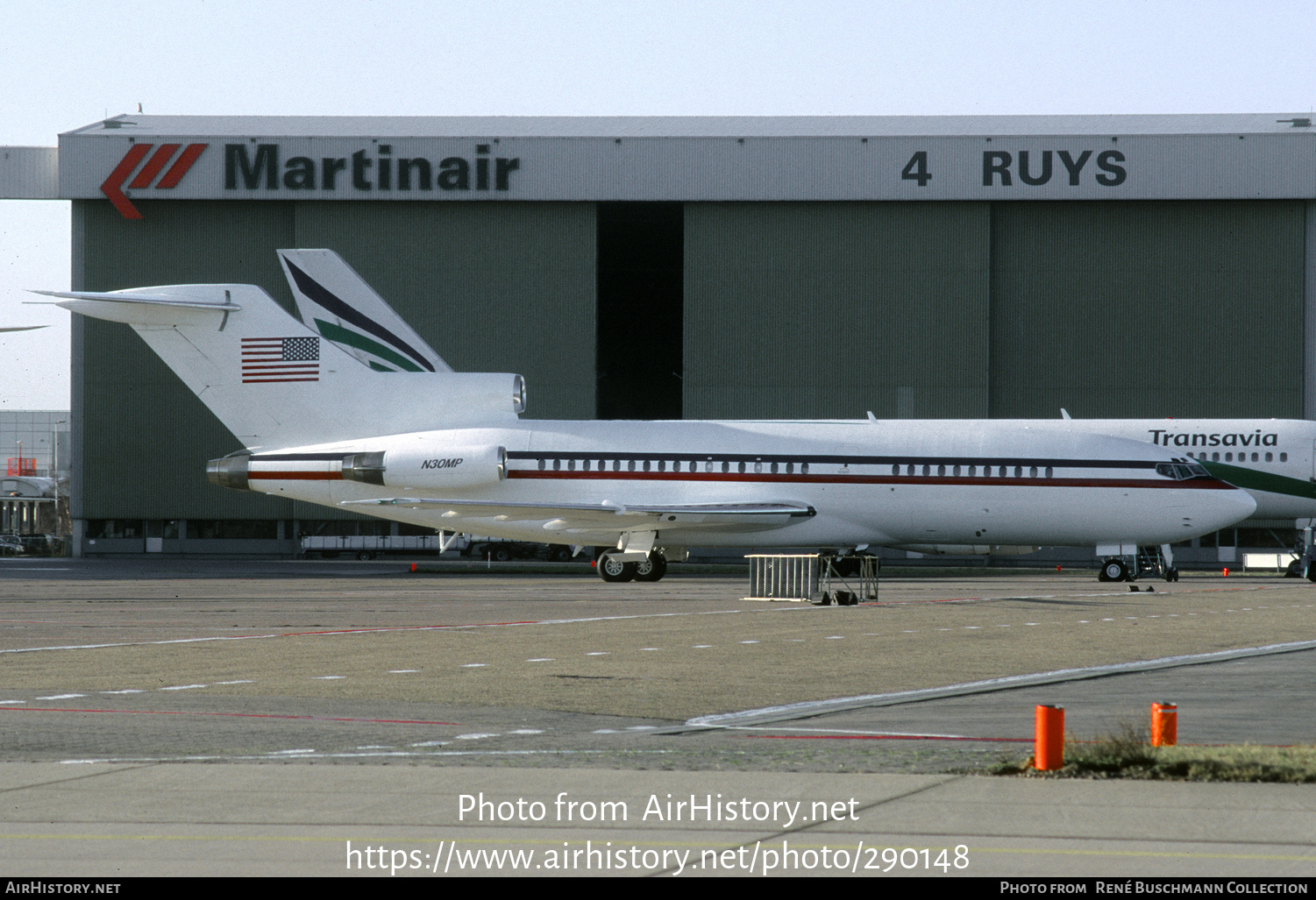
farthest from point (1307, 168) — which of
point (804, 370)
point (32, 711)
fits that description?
point (32, 711)

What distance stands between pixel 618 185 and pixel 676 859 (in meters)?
46.7

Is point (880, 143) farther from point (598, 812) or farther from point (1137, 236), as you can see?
point (598, 812)

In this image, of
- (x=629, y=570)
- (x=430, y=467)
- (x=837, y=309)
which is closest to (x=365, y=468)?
(x=430, y=467)

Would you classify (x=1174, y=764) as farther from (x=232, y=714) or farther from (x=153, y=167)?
(x=153, y=167)

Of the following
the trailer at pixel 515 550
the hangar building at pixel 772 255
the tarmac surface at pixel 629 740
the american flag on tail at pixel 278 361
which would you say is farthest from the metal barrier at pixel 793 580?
the trailer at pixel 515 550

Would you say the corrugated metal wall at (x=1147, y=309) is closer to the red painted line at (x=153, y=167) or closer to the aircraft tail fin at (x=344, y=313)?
the aircraft tail fin at (x=344, y=313)

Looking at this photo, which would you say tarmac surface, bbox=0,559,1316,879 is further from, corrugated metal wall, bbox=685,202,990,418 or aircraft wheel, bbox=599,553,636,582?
corrugated metal wall, bbox=685,202,990,418

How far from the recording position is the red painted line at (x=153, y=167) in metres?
51.4

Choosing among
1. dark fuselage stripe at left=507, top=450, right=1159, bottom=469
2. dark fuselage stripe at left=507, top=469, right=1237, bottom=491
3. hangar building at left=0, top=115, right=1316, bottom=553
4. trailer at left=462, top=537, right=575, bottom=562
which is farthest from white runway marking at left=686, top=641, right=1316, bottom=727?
trailer at left=462, top=537, right=575, bottom=562

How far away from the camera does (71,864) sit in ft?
19.3

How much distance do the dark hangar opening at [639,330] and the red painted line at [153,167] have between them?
17509mm

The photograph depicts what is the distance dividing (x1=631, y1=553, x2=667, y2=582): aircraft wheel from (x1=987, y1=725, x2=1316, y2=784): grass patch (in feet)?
91.0
